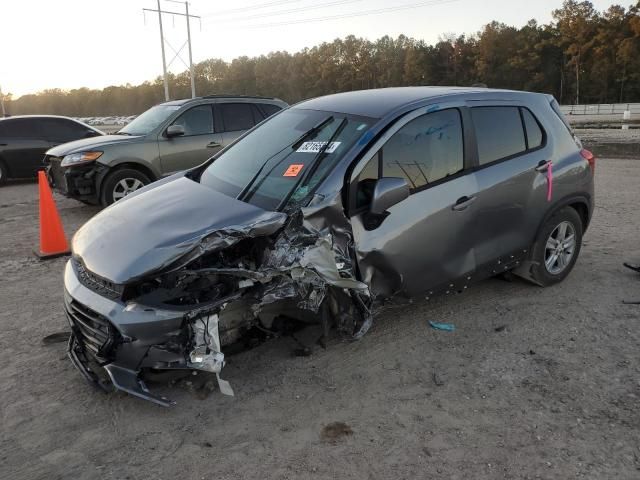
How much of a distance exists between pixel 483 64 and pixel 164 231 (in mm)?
73614

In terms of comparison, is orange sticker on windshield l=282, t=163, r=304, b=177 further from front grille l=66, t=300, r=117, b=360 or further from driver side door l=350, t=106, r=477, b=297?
front grille l=66, t=300, r=117, b=360

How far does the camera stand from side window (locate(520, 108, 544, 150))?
4.64 metres

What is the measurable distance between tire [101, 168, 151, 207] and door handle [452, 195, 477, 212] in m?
5.82

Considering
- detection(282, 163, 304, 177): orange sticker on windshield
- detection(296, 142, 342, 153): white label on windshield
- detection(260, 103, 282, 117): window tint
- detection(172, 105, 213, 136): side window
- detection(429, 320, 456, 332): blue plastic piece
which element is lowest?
detection(429, 320, 456, 332): blue plastic piece

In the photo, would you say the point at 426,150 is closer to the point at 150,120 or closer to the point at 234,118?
the point at 234,118

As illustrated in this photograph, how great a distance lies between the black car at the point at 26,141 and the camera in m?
11.9

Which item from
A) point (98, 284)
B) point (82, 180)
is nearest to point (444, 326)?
point (98, 284)

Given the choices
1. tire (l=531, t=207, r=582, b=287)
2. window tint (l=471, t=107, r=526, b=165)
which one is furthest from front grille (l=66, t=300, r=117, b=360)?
tire (l=531, t=207, r=582, b=287)

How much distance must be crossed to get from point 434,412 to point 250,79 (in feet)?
325

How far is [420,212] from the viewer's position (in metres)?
3.78

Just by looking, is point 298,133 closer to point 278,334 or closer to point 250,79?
point 278,334

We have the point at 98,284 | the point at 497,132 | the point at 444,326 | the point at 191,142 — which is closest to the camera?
the point at 98,284

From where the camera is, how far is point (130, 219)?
3.65 meters

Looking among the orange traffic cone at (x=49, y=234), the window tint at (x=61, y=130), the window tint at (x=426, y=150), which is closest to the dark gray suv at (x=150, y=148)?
the orange traffic cone at (x=49, y=234)
